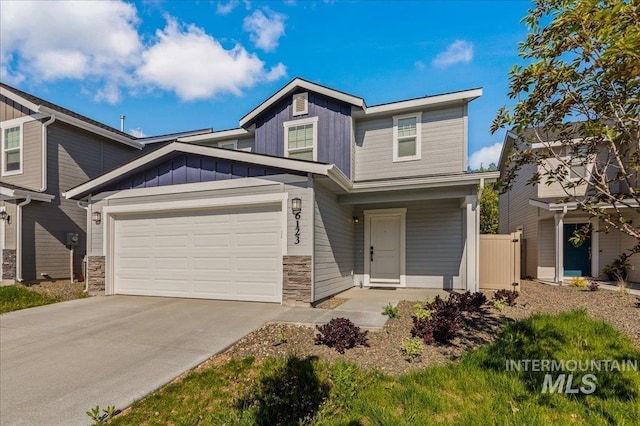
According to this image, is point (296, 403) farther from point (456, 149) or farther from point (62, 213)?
point (62, 213)

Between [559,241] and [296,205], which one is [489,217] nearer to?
[559,241]

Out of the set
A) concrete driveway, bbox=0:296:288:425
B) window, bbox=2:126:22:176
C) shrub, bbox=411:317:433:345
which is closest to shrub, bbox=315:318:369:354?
shrub, bbox=411:317:433:345

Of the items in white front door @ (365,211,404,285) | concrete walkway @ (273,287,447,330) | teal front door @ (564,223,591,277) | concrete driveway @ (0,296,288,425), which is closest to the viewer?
concrete driveway @ (0,296,288,425)

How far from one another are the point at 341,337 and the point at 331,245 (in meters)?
3.72

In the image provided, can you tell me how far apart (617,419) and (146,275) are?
866cm

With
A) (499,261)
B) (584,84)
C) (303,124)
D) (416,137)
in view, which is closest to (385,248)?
(499,261)

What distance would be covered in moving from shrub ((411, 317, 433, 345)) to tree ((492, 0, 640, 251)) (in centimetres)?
216

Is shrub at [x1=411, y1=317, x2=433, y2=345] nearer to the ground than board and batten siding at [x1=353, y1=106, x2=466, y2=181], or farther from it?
nearer to the ground

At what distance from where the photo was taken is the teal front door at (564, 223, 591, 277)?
465 inches

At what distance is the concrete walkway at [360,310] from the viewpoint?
5246mm

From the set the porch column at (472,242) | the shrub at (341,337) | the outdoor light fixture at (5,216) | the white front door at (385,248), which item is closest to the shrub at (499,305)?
the porch column at (472,242)

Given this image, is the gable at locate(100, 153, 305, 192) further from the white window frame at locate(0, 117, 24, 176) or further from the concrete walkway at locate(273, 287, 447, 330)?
the white window frame at locate(0, 117, 24, 176)

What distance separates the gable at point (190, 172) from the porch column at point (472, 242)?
4170mm

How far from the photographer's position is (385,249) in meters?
9.83
